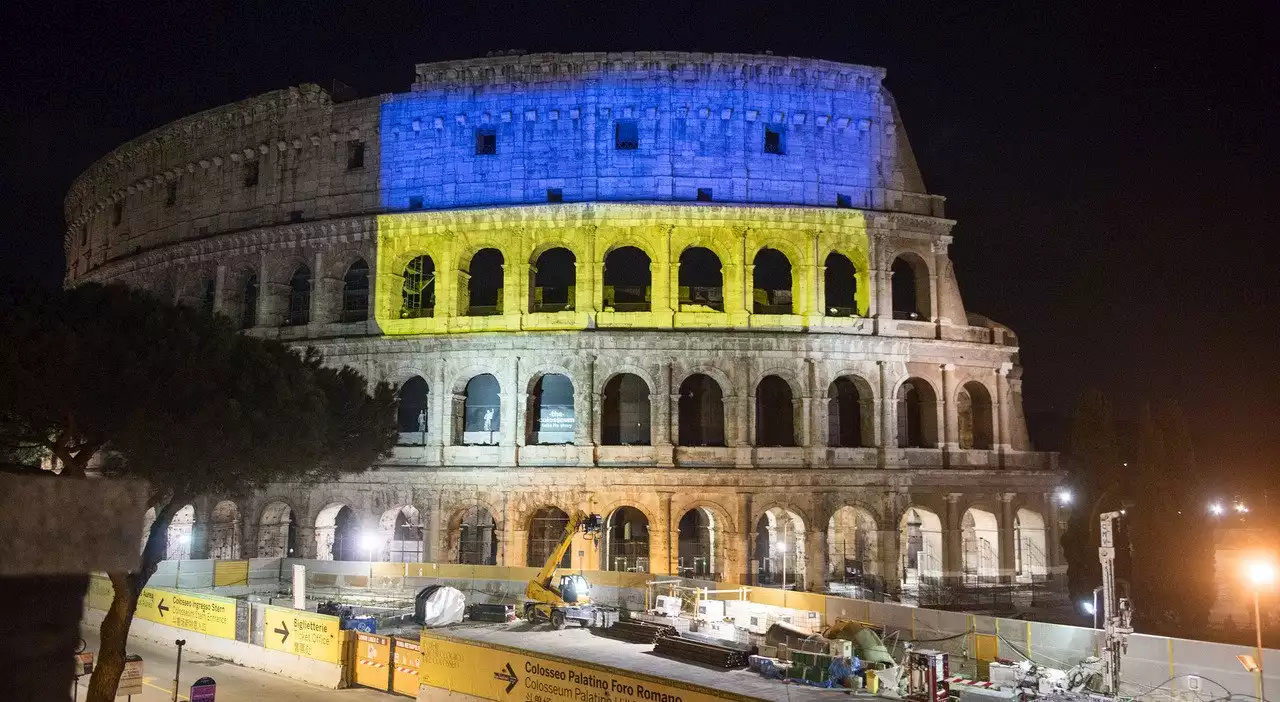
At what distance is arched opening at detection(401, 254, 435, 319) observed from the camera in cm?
3080

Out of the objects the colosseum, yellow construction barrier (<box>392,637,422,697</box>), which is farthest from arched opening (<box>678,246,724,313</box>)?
yellow construction barrier (<box>392,637,422,697</box>)

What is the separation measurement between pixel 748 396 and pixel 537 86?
11266mm

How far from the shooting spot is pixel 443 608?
20016 millimetres

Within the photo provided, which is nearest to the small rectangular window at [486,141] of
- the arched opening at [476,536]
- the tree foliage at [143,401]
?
the arched opening at [476,536]

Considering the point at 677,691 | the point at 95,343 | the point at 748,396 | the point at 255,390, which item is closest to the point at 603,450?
the point at 748,396

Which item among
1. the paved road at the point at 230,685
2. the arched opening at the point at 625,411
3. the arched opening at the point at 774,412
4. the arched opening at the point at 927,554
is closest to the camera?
the paved road at the point at 230,685

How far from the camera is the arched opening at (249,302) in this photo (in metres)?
31.8

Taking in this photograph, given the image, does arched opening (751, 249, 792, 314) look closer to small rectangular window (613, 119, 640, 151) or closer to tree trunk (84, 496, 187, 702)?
small rectangular window (613, 119, 640, 151)

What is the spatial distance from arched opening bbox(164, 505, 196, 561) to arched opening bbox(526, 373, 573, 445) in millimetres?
12029

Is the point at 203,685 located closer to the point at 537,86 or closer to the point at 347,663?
the point at 347,663

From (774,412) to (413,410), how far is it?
11610mm

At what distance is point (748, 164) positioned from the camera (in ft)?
93.7

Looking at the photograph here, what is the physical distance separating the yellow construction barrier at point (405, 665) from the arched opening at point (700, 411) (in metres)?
14.3

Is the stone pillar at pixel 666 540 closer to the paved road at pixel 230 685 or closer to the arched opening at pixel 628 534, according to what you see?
the arched opening at pixel 628 534
